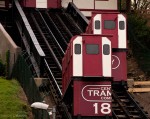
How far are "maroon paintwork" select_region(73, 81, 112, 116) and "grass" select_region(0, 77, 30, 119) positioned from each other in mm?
1684

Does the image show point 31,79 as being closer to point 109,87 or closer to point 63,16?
point 109,87

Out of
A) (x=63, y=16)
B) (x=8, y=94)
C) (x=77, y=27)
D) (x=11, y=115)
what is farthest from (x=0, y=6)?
(x=11, y=115)

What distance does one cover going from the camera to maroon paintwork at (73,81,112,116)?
18.7m

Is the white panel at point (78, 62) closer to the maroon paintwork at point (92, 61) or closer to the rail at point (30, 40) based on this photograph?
the maroon paintwork at point (92, 61)

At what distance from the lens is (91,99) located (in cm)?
1870

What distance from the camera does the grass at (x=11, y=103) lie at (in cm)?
1908

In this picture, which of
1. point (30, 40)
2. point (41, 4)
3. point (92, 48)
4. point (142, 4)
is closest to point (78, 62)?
point (92, 48)

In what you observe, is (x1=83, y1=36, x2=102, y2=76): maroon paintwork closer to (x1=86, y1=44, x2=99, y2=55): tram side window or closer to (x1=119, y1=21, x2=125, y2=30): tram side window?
(x1=86, y1=44, x2=99, y2=55): tram side window

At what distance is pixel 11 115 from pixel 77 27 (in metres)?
15.0

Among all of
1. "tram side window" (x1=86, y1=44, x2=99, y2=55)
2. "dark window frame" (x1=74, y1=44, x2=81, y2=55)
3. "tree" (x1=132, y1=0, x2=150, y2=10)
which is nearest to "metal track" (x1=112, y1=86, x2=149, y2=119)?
"tram side window" (x1=86, y1=44, x2=99, y2=55)

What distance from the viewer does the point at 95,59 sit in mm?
18797

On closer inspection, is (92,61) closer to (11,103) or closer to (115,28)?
(11,103)

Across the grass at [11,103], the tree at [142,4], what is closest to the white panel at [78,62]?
the grass at [11,103]

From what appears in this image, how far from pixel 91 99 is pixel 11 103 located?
2973 millimetres
